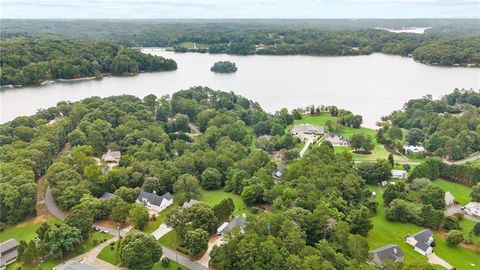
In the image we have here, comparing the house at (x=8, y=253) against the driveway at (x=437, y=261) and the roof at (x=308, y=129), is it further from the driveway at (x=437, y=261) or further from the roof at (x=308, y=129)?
the roof at (x=308, y=129)

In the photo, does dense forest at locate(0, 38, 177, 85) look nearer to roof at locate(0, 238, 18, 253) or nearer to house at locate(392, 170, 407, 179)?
roof at locate(0, 238, 18, 253)

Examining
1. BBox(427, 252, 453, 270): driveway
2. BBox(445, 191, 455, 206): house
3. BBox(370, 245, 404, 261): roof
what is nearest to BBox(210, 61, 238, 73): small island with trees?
BBox(445, 191, 455, 206): house

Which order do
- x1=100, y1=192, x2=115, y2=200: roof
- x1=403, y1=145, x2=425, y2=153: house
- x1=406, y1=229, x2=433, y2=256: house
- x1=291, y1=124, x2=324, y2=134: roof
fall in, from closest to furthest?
1. x1=406, y1=229, x2=433, y2=256: house
2. x1=100, y1=192, x2=115, y2=200: roof
3. x1=403, y1=145, x2=425, y2=153: house
4. x1=291, y1=124, x2=324, y2=134: roof

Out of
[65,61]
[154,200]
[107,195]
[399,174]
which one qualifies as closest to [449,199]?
[399,174]

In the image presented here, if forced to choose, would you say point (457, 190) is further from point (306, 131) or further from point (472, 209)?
point (306, 131)

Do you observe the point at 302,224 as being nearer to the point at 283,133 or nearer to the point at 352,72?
the point at 283,133

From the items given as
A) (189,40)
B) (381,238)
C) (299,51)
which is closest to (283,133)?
(381,238)
